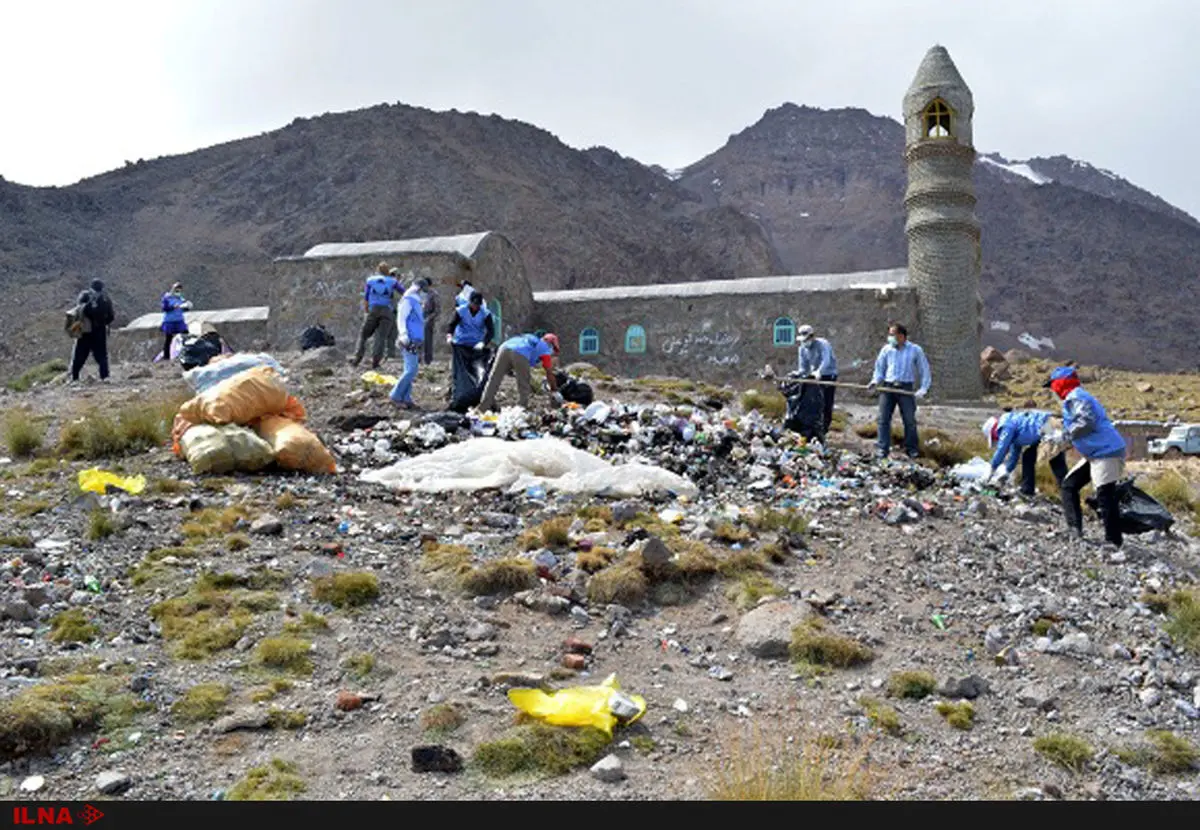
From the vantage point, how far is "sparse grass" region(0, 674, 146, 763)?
448cm

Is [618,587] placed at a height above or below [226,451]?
below

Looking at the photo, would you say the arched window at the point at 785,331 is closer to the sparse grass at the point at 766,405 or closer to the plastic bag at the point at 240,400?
the sparse grass at the point at 766,405

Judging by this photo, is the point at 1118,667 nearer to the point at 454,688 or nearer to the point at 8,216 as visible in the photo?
the point at 454,688

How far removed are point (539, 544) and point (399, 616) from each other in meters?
1.66

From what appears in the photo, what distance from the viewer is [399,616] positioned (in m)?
6.30

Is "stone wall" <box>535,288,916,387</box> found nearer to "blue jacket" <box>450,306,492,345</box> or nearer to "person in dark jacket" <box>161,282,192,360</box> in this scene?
"person in dark jacket" <box>161,282,192,360</box>

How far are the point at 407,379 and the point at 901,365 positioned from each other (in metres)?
6.09

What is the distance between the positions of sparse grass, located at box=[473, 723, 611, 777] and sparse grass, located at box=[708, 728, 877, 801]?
1.97ft

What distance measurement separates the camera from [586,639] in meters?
6.07

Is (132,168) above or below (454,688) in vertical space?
above

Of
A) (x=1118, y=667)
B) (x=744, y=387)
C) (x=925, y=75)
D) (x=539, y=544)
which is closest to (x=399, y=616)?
(x=539, y=544)

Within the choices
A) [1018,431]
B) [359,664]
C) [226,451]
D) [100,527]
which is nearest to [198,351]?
[226,451]

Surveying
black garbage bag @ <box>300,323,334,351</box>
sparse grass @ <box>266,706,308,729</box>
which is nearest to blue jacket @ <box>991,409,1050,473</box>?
sparse grass @ <box>266,706,308,729</box>

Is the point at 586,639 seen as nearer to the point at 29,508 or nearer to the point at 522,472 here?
the point at 522,472
